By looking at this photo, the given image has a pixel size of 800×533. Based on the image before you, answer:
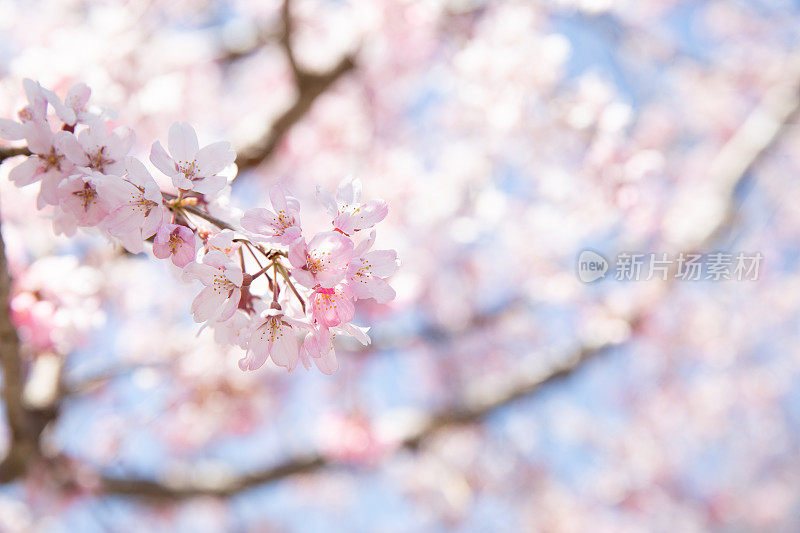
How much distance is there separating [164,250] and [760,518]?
10897mm

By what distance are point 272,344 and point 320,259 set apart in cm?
23

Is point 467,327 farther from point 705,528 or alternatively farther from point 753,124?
point 705,528

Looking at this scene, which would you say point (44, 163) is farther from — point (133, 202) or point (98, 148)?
point (133, 202)

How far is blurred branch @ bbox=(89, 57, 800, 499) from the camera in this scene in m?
3.56

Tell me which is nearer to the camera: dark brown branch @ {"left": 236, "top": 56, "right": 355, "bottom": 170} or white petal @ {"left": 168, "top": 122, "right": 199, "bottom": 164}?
white petal @ {"left": 168, "top": 122, "right": 199, "bottom": 164}

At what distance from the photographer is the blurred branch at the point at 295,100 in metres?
2.84

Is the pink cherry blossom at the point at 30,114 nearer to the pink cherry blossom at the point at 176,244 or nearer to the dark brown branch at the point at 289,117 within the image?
the pink cherry blossom at the point at 176,244

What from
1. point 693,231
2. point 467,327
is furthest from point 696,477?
point 693,231

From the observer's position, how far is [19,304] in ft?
6.40

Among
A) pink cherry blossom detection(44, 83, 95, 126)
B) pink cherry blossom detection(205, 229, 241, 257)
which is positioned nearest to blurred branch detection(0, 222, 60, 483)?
pink cherry blossom detection(44, 83, 95, 126)

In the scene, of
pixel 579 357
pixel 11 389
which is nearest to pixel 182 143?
pixel 11 389

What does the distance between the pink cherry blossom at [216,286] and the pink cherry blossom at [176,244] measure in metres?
0.04

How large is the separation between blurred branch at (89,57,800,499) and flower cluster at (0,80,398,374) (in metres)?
2.63

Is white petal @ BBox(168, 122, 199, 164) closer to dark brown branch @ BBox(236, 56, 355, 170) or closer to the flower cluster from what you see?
the flower cluster
